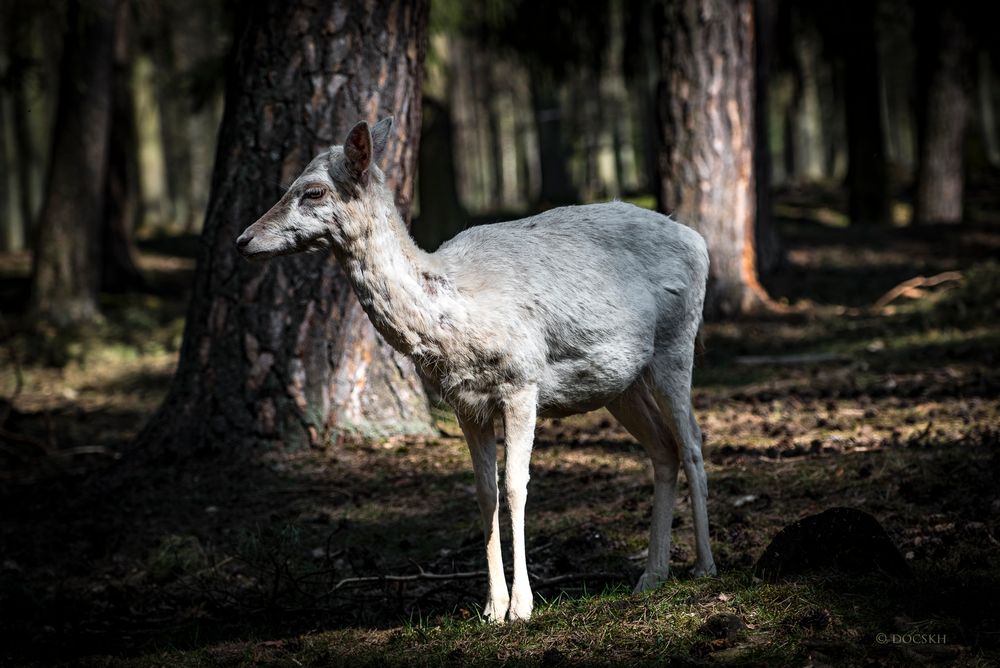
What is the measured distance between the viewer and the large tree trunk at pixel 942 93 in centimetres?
1731

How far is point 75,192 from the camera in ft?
47.9

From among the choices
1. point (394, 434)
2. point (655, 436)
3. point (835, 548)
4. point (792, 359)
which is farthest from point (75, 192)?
point (835, 548)

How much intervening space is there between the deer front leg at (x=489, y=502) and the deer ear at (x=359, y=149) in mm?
1176

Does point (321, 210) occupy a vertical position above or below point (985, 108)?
below

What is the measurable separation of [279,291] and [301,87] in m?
1.46

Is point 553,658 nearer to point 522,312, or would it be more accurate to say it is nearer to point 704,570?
point 704,570

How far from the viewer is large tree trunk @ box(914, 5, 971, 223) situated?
682 inches

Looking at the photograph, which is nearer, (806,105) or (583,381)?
(583,381)

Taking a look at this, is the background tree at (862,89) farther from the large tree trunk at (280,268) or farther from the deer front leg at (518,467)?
the deer front leg at (518,467)

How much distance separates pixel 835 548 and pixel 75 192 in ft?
42.6

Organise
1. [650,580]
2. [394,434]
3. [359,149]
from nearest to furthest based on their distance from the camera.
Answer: [359,149] < [650,580] < [394,434]

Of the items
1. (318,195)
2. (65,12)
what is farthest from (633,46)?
(318,195)

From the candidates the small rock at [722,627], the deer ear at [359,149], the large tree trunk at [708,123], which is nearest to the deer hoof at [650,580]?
the small rock at [722,627]

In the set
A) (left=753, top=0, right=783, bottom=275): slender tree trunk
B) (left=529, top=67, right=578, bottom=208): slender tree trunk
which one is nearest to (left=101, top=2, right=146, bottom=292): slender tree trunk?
(left=753, top=0, right=783, bottom=275): slender tree trunk
